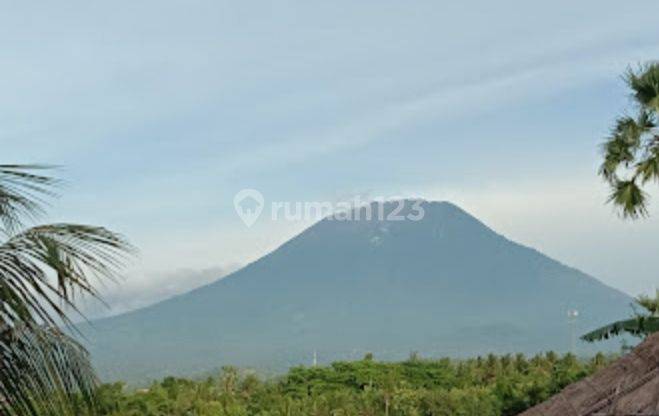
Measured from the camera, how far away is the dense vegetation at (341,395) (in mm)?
13555

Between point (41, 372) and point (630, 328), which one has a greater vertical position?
point (630, 328)

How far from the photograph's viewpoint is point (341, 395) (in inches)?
579

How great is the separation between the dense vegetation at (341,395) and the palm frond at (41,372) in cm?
637

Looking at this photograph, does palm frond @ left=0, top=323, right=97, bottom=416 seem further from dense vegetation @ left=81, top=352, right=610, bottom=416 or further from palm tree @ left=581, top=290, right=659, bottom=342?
palm tree @ left=581, top=290, right=659, bottom=342

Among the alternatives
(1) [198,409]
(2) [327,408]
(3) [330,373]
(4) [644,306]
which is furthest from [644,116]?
(3) [330,373]

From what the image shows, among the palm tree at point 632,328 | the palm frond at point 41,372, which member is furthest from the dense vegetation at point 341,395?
the palm frond at point 41,372

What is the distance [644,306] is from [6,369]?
13.6 metres

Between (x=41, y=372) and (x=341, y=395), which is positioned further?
(x=341, y=395)

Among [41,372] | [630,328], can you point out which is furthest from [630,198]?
[41,372]

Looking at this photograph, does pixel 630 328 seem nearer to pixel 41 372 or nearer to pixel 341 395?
pixel 341 395

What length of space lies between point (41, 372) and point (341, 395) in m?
10.5

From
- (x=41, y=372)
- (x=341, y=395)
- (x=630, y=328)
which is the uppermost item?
(x=630, y=328)

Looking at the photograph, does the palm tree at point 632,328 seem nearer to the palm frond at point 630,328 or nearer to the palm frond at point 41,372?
the palm frond at point 630,328

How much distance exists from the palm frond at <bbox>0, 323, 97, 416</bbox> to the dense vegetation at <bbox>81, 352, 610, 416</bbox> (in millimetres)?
6375
